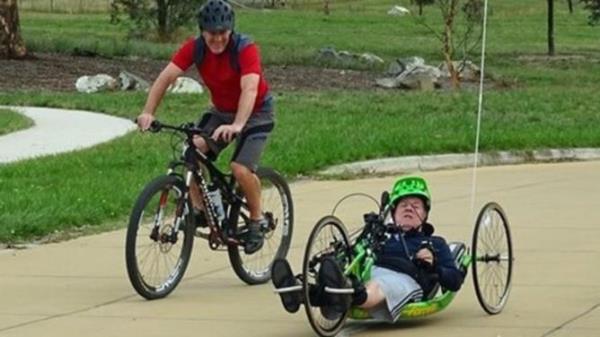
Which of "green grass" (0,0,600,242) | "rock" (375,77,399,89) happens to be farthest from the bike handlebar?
"rock" (375,77,399,89)

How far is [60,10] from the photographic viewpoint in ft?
243

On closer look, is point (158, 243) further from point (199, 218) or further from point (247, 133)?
point (247, 133)

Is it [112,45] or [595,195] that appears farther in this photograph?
[112,45]

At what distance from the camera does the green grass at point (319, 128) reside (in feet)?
46.1

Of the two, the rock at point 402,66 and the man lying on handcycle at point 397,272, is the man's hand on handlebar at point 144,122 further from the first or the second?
the rock at point 402,66

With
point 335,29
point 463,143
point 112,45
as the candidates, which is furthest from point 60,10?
point 463,143

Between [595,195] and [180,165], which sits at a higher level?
[180,165]

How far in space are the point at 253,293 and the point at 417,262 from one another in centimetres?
179

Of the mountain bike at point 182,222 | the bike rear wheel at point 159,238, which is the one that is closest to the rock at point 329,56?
the mountain bike at point 182,222

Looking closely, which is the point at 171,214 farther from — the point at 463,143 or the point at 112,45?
the point at 112,45

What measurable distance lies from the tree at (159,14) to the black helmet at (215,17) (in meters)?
33.3

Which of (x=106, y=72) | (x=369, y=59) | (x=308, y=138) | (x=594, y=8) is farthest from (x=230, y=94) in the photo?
(x=594, y=8)

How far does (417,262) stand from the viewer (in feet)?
29.8

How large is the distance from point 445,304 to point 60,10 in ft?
218
